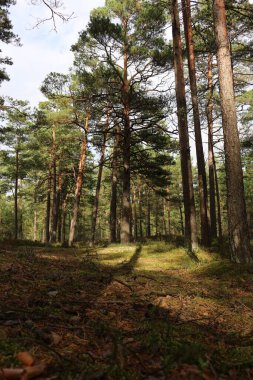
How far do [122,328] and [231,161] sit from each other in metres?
5.62

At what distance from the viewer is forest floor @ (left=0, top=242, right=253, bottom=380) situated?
2.25 m

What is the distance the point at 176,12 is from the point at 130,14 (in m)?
5.65

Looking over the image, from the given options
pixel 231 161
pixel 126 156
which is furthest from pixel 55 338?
pixel 126 156

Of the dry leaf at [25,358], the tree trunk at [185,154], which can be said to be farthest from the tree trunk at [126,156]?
the dry leaf at [25,358]

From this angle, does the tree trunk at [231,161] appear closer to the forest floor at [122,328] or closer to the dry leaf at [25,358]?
the forest floor at [122,328]

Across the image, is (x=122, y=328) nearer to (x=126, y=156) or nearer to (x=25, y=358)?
(x=25, y=358)

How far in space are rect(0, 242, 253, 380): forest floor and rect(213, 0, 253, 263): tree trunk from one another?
175 cm

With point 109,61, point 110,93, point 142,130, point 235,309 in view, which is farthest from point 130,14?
→ point 235,309

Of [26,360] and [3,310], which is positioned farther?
[3,310]

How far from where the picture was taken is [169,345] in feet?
8.79

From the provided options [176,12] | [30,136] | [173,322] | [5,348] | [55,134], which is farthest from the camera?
[30,136]

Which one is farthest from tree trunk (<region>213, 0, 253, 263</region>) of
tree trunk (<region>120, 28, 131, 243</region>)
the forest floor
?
tree trunk (<region>120, 28, 131, 243</region>)

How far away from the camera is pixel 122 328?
3.11m

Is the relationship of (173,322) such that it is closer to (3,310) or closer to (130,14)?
(3,310)
